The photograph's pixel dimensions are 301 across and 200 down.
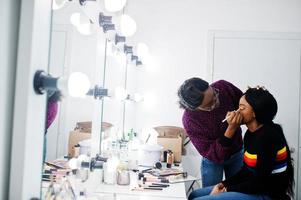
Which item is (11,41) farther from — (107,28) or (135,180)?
(135,180)

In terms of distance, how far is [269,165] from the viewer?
1.50 m

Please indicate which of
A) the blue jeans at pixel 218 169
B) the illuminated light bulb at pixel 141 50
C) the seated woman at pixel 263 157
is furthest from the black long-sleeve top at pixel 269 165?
the illuminated light bulb at pixel 141 50

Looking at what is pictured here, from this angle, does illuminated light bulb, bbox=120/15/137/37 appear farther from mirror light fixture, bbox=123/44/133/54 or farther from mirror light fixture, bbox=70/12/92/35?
mirror light fixture, bbox=70/12/92/35

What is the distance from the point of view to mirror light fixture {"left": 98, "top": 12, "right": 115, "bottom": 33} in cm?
166

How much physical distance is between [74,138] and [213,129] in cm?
94

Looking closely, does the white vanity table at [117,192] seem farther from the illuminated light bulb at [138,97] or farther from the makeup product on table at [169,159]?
the illuminated light bulb at [138,97]

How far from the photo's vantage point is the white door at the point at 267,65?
117 inches

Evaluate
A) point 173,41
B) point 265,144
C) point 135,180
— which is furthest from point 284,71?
point 135,180

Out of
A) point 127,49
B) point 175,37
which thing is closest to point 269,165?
point 127,49

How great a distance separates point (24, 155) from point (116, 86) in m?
1.51

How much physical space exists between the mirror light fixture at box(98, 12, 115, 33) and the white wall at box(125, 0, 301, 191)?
1346 millimetres

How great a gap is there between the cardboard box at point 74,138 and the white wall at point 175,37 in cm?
158

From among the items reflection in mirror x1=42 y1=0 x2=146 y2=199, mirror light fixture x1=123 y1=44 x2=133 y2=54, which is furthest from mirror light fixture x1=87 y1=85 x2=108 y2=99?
mirror light fixture x1=123 y1=44 x2=133 y2=54

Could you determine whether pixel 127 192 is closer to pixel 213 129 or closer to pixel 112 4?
pixel 213 129
